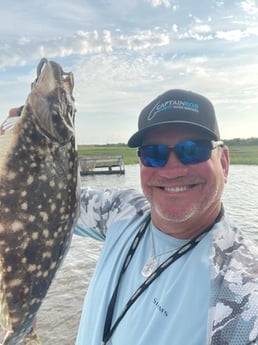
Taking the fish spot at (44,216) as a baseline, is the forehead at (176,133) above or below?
above

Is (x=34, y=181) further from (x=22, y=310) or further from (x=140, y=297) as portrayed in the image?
(x=140, y=297)

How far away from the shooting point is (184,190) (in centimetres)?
321

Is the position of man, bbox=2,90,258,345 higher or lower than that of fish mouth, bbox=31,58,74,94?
lower

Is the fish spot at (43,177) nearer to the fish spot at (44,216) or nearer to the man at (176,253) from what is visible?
the fish spot at (44,216)

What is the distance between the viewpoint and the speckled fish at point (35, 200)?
7.93 feet

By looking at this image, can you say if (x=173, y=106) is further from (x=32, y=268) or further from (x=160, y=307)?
(x=32, y=268)

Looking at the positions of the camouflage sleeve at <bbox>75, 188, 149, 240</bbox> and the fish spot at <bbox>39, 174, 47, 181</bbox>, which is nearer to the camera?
the fish spot at <bbox>39, 174, 47, 181</bbox>

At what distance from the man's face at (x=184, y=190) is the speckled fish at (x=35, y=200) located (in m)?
0.79

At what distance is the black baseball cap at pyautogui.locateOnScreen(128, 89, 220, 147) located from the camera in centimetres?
329

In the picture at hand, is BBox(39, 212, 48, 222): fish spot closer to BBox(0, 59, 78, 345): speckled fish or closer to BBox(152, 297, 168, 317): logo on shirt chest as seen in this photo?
BBox(0, 59, 78, 345): speckled fish

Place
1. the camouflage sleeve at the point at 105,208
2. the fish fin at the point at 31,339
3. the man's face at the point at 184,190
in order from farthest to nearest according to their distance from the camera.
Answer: the camouflage sleeve at the point at 105,208 < the man's face at the point at 184,190 < the fish fin at the point at 31,339

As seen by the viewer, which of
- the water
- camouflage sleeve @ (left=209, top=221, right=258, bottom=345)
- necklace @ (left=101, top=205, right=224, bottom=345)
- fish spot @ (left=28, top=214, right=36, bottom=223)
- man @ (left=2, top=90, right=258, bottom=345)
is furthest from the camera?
the water

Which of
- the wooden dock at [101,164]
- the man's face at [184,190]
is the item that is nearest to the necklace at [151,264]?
the man's face at [184,190]

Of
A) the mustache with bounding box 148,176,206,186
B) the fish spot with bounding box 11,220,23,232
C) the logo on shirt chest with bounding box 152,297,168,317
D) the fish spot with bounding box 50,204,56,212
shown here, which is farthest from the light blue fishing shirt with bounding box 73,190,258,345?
the fish spot with bounding box 11,220,23,232
